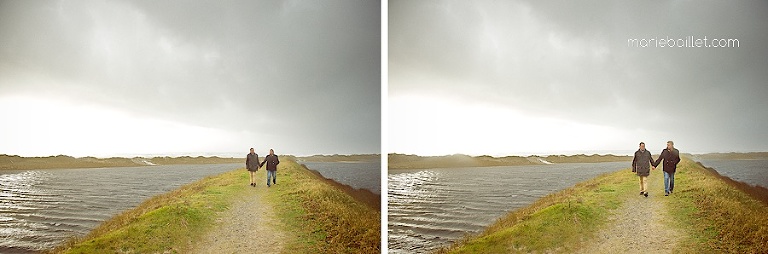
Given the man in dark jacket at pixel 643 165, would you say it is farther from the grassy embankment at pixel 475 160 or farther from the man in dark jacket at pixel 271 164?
the man in dark jacket at pixel 271 164

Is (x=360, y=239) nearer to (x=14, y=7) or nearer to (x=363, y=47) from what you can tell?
(x=363, y=47)

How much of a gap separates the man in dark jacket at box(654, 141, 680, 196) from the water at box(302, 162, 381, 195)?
2.25 m

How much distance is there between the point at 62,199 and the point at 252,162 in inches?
49.8

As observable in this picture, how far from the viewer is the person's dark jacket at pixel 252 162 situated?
430 cm

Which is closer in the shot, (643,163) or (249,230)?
(249,230)

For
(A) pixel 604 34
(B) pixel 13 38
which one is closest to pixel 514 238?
(A) pixel 604 34

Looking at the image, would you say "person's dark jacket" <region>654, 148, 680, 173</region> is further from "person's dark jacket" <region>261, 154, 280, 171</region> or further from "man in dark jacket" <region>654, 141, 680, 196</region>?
"person's dark jacket" <region>261, 154, 280, 171</region>

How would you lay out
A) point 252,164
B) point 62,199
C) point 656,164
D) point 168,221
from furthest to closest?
point 656,164
point 252,164
point 168,221
point 62,199

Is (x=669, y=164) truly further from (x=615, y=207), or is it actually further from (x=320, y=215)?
(x=320, y=215)

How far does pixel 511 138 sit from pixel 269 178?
1972mm

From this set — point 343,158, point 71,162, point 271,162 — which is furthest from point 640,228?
point 71,162

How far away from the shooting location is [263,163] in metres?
4.39

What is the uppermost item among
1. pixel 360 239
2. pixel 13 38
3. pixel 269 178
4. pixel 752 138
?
pixel 13 38

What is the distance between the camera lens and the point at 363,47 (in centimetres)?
483
